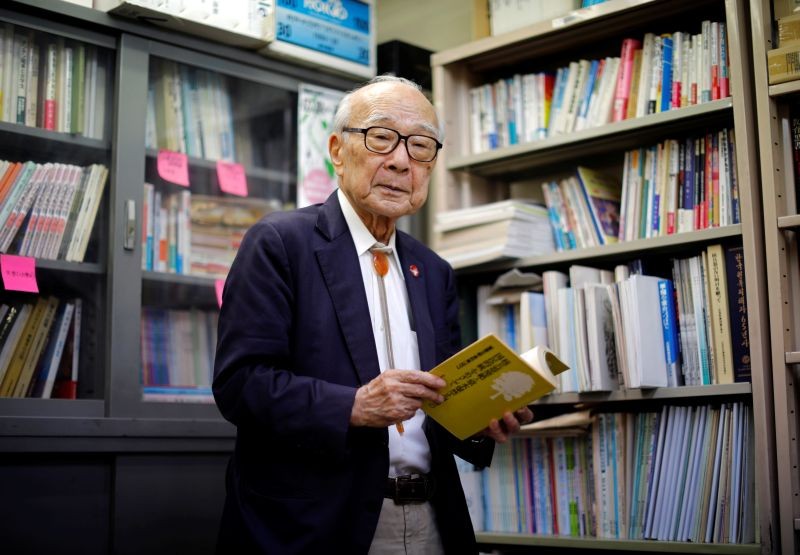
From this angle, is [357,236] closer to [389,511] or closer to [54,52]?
[389,511]

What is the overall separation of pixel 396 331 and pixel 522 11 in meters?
1.51

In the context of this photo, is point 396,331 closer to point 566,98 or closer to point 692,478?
point 692,478

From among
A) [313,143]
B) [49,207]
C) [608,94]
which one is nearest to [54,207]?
[49,207]

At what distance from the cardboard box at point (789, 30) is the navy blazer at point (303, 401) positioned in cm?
129

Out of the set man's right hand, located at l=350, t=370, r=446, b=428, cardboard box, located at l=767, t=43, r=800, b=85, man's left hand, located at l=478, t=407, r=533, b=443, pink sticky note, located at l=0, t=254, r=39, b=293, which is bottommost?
man's left hand, located at l=478, t=407, r=533, b=443

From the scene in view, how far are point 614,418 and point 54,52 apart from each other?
6.62 ft

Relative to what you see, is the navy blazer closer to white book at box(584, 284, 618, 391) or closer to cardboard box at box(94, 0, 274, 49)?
white book at box(584, 284, 618, 391)

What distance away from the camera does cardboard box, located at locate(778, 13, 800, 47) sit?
2396 millimetres

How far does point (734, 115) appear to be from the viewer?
247 cm

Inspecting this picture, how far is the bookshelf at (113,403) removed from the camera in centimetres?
244

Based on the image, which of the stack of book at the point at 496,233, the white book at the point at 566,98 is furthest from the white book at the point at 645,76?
the stack of book at the point at 496,233

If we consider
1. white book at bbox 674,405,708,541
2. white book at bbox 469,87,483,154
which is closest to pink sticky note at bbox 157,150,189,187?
white book at bbox 469,87,483,154

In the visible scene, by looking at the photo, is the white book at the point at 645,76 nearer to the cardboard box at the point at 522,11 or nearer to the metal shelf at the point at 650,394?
the cardboard box at the point at 522,11

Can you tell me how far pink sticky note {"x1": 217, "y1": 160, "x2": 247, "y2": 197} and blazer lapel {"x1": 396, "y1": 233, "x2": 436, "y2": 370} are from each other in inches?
41.6
